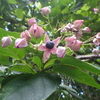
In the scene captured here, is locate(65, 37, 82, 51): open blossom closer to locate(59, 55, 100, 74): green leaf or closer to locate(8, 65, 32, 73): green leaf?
locate(59, 55, 100, 74): green leaf

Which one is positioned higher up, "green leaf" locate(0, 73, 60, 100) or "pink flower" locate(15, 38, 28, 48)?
"pink flower" locate(15, 38, 28, 48)

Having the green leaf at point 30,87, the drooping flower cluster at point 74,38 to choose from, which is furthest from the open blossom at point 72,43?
the green leaf at point 30,87

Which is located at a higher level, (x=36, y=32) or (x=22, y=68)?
(x=36, y=32)

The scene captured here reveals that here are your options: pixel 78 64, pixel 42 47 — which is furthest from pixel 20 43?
pixel 78 64

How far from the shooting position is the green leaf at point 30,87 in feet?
1.35

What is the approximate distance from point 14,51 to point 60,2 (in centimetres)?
69

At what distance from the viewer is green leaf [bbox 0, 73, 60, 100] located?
0.41 meters

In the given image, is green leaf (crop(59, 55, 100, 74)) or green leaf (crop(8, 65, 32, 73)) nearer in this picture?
green leaf (crop(59, 55, 100, 74))

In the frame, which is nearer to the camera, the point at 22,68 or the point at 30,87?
the point at 30,87

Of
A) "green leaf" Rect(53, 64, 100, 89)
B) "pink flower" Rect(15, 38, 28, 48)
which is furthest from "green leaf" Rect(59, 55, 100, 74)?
"pink flower" Rect(15, 38, 28, 48)

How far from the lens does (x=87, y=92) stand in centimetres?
153

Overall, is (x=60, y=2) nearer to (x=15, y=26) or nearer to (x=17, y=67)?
(x=15, y=26)

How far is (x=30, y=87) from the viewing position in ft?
1.46

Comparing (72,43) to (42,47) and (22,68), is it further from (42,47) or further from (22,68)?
(22,68)
